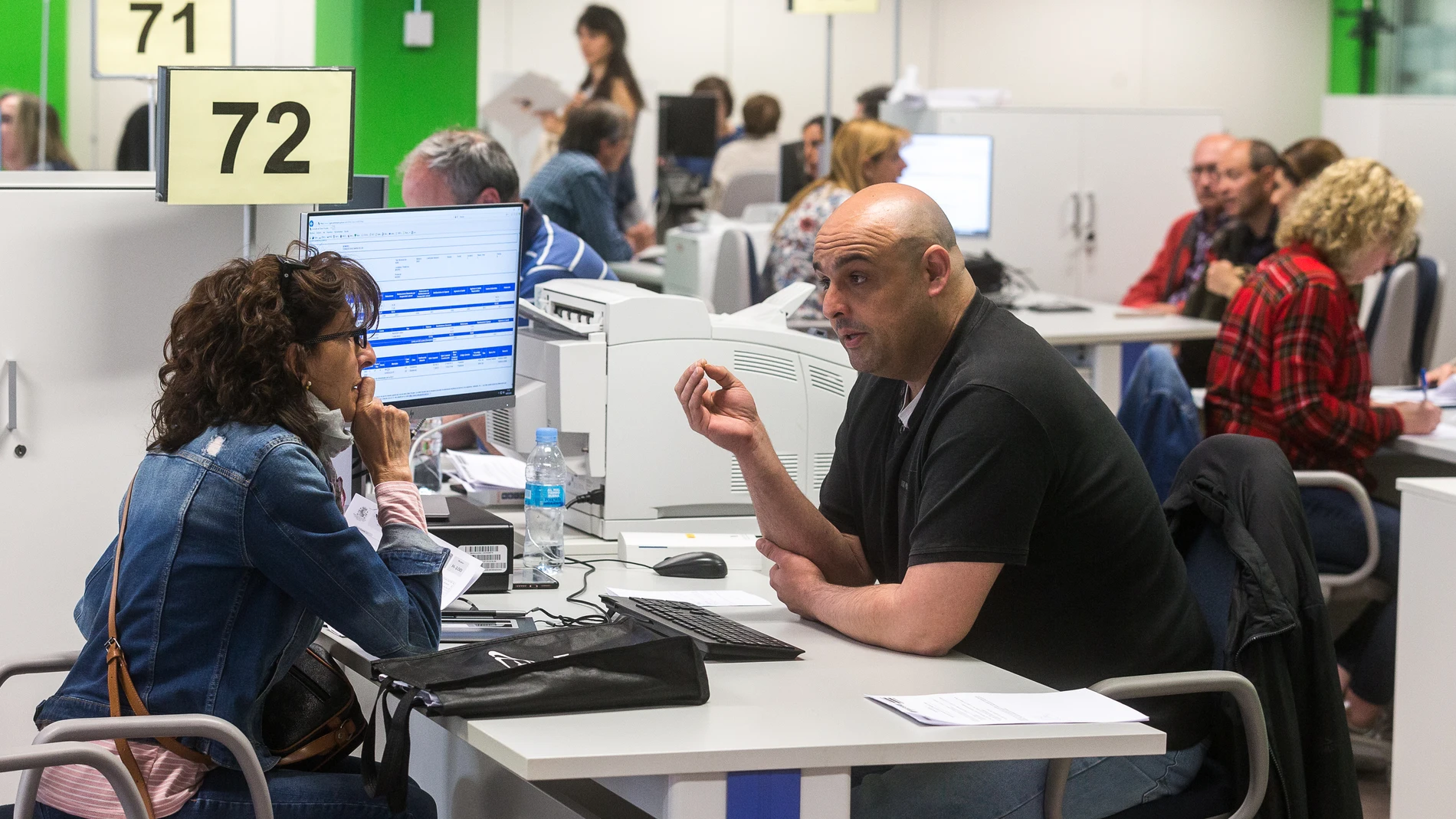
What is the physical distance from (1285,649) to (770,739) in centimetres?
86

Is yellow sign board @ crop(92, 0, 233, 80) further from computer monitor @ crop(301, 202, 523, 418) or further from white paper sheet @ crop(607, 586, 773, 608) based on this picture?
white paper sheet @ crop(607, 586, 773, 608)

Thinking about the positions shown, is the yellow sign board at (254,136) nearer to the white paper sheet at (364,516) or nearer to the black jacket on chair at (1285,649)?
the white paper sheet at (364,516)

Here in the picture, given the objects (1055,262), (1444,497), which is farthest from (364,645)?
(1055,262)

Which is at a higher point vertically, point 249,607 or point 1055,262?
point 1055,262

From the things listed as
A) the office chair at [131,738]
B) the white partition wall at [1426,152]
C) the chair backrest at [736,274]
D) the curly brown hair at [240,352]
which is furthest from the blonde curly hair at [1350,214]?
the white partition wall at [1426,152]

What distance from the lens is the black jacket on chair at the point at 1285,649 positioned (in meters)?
2.07

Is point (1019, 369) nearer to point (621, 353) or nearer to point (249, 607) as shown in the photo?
point (621, 353)

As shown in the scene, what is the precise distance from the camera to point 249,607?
5.95ft

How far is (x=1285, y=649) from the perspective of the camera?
2.09 metres

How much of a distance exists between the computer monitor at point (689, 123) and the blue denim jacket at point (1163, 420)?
17.3ft

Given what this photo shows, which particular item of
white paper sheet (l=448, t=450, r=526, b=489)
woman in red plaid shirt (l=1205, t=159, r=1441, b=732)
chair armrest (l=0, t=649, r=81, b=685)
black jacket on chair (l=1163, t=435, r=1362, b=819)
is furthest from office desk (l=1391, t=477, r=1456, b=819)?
chair armrest (l=0, t=649, r=81, b=685)

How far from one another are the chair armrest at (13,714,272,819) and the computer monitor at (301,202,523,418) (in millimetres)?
877

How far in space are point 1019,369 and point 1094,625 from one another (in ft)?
1.19

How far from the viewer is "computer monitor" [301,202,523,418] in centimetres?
247
